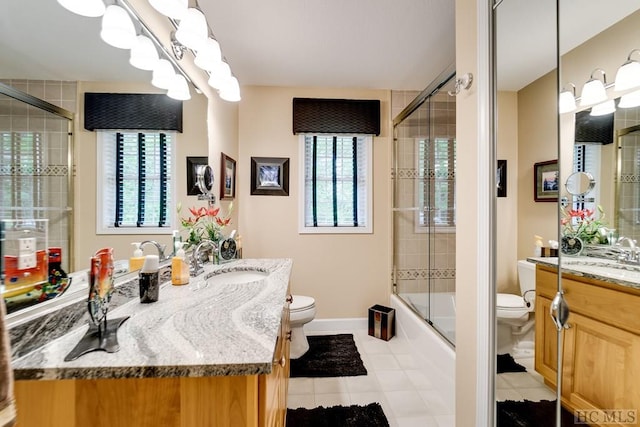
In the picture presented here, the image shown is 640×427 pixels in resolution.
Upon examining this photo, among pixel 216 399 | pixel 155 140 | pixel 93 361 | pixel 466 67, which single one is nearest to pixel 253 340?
pixel 216 399

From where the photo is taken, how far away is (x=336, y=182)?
291 centimetres

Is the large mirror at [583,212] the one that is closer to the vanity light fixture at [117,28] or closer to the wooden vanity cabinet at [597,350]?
the wooden vanity cabinet at [597,350]

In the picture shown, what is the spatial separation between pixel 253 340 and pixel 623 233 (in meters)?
1.28

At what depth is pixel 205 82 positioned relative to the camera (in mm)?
1969

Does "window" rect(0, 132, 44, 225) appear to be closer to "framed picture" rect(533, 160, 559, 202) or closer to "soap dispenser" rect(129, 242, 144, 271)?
"soap dispenser" rect(129, 242, 144, 271)

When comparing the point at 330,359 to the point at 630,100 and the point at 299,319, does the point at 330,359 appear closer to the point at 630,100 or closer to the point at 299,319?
the point at 299,319

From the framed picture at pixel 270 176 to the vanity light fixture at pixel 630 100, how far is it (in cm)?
231

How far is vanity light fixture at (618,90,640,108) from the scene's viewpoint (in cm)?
94

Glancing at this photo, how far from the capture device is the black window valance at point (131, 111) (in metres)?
0.99

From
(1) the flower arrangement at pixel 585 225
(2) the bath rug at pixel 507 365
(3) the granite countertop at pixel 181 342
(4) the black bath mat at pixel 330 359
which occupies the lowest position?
(4) the black bath mat at pixel 330 359

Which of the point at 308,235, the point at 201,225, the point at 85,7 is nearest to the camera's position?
the point at 85,7

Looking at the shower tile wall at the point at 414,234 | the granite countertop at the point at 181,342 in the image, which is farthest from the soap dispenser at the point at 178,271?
the shower tile wall at the point at 414,234

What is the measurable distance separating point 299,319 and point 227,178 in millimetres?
1303

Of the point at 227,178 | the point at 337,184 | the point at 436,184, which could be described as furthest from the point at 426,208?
the point at 227,178
